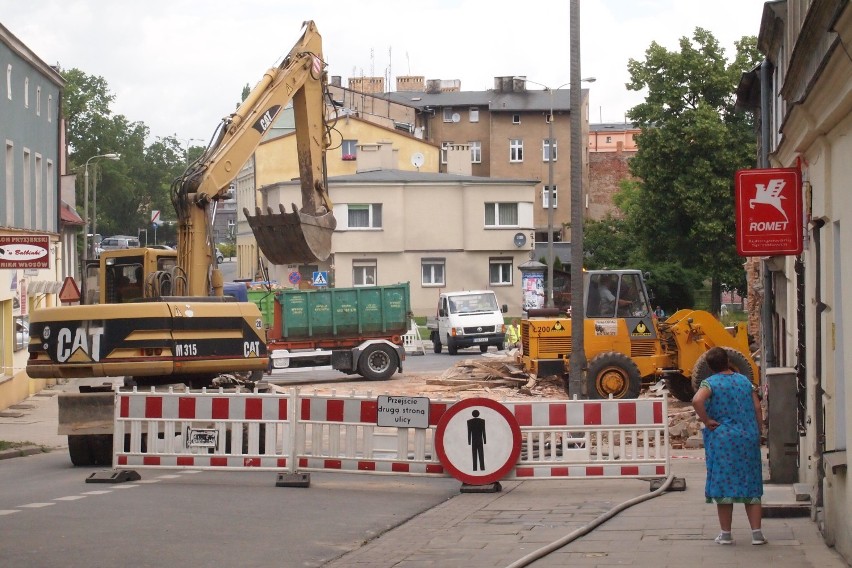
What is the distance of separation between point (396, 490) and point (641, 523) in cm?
378

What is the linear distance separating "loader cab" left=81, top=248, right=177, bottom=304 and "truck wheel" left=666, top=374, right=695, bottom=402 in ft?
35.1

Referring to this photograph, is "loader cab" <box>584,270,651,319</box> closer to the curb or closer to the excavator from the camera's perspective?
the excavator

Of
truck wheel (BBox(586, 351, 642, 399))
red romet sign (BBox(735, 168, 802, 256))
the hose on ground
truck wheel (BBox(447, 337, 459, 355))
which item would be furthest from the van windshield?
red romet sign (BBox(735, 168, 802, 256))

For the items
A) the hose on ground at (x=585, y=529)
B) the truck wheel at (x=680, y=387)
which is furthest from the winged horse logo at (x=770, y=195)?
the truck wheel at (x=680, y=387)

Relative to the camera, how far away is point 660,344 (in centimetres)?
2569

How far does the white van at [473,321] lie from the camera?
4488 cm

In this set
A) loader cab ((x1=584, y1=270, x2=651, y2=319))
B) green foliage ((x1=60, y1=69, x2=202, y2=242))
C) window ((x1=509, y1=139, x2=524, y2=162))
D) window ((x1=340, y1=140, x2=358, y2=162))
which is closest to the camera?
loader cab ((x1=584, y1=270, x2=651, y2=319))

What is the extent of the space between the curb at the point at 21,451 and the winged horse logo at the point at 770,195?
1182cm

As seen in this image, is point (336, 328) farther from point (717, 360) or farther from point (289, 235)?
point (717, 360)

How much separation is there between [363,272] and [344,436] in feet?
166

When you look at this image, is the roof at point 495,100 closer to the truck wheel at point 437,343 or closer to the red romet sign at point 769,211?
the truck wheel at point 437,343

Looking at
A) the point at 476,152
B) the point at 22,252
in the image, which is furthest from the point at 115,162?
the point at 22,252

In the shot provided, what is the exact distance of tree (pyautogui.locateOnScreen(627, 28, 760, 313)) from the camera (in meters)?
56.2

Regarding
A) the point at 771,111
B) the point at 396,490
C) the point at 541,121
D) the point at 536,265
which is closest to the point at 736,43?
the point at 536,265
